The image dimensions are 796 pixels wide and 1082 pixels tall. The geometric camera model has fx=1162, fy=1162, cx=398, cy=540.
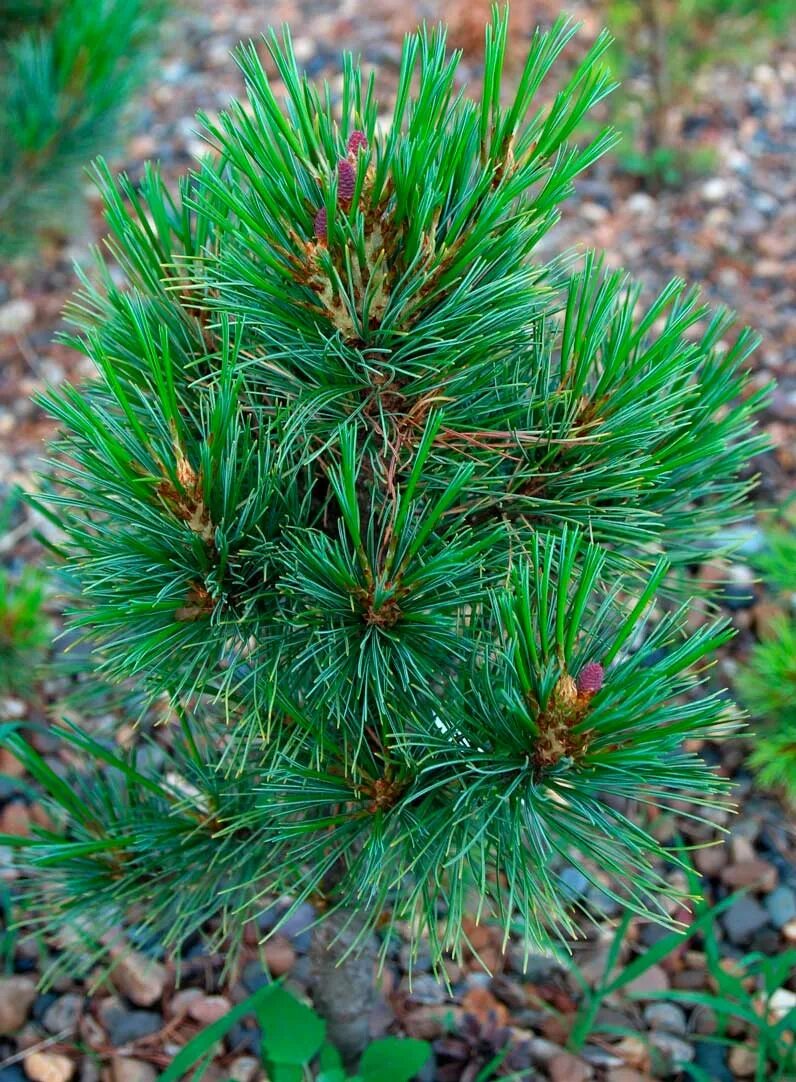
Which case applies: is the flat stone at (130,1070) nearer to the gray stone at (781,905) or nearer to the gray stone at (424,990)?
the gray stone at (424,990)

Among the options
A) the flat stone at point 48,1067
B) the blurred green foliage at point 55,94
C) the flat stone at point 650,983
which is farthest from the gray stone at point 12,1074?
the blurred green foliage at point 55,94

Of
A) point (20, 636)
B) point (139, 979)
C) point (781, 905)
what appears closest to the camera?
point (139, 979)

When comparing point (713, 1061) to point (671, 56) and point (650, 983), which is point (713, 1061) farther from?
point (671, 56)

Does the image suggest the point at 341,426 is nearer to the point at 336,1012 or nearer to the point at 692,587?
the point at 692,587

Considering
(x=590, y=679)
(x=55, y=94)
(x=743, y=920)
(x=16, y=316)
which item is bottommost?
(x=743, y=920)

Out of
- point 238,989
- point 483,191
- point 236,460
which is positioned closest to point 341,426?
point 236,460

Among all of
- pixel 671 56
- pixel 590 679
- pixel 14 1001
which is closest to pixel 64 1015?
pixel 14 1001

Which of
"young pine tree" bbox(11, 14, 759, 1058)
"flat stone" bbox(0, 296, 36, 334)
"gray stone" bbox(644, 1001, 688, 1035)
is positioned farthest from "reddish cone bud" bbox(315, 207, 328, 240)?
"flat stone" bbox(0, 296, 36, 334)
